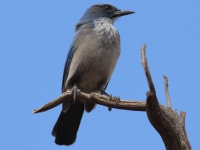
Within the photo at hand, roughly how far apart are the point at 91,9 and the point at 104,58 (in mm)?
1815

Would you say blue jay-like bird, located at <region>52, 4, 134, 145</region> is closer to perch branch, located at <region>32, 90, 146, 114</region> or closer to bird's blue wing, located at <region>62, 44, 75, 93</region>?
bird's blue wing, located at <region>62, 44, 75, 93</region>

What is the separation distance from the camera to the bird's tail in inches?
352

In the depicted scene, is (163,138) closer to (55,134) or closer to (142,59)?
(142,59)

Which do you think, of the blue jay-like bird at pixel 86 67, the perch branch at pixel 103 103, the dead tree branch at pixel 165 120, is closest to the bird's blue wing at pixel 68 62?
the blue jay-like bird at pixel 86 67

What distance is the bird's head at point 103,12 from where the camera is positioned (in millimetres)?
9930

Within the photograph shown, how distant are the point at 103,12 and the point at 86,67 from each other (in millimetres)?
1810

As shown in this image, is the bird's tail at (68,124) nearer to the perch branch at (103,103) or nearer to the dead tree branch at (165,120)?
the perch branch at (103,103)

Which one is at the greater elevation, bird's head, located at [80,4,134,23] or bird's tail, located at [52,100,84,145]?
bird's head, located at [80,4,134,23]

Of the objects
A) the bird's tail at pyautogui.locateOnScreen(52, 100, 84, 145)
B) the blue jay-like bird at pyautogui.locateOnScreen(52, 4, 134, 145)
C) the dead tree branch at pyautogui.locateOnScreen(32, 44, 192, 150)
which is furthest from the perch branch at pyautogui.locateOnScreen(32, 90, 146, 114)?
the bird's tail at pyautogui.locateOnScreen(52, 100, 84, 145)

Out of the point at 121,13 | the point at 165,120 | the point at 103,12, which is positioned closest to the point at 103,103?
the point at 165,120

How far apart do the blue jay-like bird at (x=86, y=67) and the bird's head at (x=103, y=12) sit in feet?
1.43

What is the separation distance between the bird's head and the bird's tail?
2.00 m

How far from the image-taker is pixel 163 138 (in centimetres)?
609

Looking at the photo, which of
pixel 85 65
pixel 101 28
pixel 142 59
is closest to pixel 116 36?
pixel 101 28
